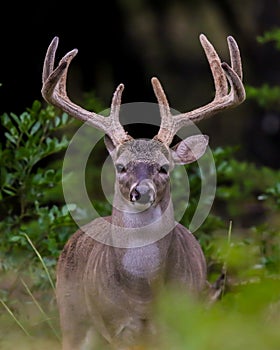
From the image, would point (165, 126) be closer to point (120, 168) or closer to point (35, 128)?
point (120, 168)

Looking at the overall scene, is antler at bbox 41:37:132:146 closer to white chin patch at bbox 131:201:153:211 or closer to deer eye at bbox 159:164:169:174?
deer eye at bbox 159:164:169:174

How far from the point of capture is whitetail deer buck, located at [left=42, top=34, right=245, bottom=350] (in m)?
4.48

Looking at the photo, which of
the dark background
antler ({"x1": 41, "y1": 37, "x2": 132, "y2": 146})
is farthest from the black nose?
the dark background

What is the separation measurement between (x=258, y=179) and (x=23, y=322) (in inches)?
163

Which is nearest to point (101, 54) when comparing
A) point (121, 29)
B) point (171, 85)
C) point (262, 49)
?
point (121, 29)

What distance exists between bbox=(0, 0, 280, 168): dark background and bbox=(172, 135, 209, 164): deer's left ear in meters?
5.65

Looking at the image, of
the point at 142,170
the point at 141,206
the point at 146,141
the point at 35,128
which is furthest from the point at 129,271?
the point at 35,128

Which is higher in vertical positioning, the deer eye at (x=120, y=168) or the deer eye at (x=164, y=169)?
the deer eye at (x=120, y=168)

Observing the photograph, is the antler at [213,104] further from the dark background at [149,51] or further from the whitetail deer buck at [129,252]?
the dark background at [149,51]

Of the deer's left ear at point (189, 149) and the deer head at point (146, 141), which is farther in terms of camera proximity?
the deer's left ear at point (189, 149)

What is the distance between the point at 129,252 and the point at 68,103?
0.95 metres

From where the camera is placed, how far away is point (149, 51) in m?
12.2

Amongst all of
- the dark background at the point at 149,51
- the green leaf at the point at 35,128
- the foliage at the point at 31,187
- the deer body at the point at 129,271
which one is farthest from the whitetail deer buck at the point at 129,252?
the dark background at the point at 149,51

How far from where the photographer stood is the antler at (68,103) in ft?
15.7
